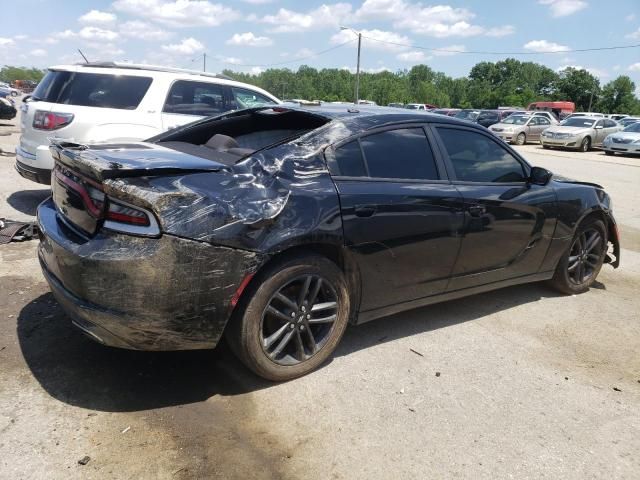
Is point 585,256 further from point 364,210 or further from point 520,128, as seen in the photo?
point 520,128

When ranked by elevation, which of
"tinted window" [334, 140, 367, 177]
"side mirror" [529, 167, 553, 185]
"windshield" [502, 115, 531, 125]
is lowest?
"side mirror" [529, 167, 553, 185]

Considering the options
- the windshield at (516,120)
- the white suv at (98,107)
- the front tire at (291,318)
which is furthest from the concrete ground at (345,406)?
the windshield at (516,120)

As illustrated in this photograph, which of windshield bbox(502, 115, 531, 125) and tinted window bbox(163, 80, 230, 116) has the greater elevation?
windshield bbox(502, 115, 531, 125)

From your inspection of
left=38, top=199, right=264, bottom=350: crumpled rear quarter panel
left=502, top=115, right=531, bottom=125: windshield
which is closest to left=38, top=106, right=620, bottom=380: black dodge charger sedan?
left=38, top=199, right=264, bottom=350: crumpled rear quarter panel

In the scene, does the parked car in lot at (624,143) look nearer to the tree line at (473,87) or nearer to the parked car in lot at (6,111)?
the parked car in lot at (6,111)

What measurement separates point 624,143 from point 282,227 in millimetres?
22540

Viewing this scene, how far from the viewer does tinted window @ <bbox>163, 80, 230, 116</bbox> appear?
22.4 ft

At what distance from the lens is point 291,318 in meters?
3.09

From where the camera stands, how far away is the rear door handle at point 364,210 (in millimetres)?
3189

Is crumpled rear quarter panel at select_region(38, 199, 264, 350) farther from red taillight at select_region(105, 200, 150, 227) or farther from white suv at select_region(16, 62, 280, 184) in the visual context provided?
white suv at select_region(16, 62, 280, 184)

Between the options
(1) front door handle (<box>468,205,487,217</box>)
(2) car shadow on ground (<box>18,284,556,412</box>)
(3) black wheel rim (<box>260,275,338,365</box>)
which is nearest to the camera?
(2) car shadow on ground (<box>18,284,556,412</box>)

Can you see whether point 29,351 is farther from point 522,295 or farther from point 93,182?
point 522,295

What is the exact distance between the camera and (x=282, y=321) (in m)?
3.08

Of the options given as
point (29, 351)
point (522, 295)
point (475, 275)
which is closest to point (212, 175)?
point (29, 351)
